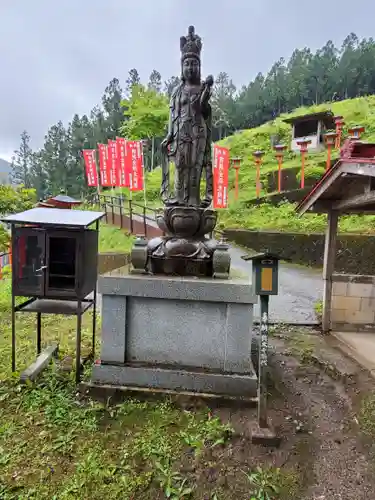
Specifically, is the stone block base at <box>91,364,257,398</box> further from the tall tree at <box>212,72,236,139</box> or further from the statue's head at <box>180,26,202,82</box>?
the tall tree at <box>212,72,236,139</box>

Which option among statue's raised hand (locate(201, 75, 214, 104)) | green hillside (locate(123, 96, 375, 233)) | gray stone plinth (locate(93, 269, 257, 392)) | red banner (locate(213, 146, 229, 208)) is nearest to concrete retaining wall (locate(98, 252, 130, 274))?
red banner (locate(213, 146, 229, 208))

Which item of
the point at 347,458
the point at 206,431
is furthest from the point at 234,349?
the point at 347,458

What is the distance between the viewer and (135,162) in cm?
1870

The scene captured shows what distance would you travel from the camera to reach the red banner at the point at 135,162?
1831 cm

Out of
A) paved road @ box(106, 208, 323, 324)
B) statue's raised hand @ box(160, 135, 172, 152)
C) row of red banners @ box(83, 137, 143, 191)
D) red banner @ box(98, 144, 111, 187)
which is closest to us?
statue's raised hand @ box(160, 135, 172, 152)

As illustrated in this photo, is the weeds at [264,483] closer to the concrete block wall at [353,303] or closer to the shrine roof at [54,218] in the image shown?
the shrine roof at [54,218]

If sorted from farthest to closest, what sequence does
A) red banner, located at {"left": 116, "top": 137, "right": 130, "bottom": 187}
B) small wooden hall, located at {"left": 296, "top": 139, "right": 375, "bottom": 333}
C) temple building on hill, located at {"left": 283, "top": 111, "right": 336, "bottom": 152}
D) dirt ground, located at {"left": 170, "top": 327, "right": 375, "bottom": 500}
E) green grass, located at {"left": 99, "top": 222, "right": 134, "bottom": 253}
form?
temple building on hill, located at {"left": 283, "top": 111, "right": 336, "bottom": 152} < red banner, located at {"left": 116, "top": 137, "right": 130, "bottom": 187} < green grass, located at {"left": 99, "top": 222, "right": 134, "bottom": 253} < small wooden hall, located at {"left": 296, "top": 139, "right": 375, "bottom": 333} < dirt ground, located at {"left": 170, "top": 327, "right": 375, "bottom": 500}

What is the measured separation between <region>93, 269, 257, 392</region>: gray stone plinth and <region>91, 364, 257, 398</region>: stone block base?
1cm

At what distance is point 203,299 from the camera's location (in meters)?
4.32

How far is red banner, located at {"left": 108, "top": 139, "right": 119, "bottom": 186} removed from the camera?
19578 millimetres

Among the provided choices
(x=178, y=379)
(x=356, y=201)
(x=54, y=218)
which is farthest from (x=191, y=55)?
(x=178, y=379)

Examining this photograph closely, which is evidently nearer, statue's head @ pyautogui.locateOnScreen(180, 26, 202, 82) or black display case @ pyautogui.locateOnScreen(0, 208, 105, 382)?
black display case @ pyautogui.locateOnScreen(0, 208, 105, 382)

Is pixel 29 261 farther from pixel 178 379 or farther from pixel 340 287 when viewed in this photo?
pixel 340 287

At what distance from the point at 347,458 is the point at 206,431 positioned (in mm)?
1463
